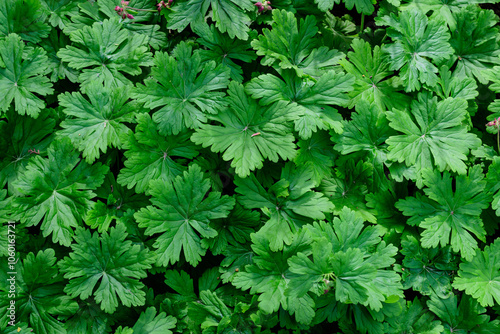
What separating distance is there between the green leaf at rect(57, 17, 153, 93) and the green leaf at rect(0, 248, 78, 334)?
1032 mm

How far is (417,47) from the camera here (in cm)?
266

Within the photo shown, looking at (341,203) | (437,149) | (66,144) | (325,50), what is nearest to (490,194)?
(437,149)

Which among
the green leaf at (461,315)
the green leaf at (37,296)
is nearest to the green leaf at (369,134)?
the green leaf at (461,315)

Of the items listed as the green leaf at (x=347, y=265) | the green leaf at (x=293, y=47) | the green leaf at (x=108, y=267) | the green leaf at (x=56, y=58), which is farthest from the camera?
the green leaf at (x=56, y=58)

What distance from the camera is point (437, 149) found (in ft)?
8.25

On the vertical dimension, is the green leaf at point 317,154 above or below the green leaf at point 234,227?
above

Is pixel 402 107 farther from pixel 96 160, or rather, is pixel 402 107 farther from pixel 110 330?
pixel 110 330

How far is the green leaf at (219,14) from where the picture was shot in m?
2.47

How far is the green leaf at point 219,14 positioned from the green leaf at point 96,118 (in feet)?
1.76

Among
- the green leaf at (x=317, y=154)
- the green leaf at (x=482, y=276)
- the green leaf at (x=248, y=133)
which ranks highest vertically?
the green leaf at (x=248, y=133)

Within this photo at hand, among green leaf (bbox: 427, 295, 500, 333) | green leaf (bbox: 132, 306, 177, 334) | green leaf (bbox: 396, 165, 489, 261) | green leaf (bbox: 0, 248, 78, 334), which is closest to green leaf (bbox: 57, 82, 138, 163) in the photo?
green leaf (bbox: 0, 248, 78, 334)

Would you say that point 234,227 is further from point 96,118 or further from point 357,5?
point 357,5

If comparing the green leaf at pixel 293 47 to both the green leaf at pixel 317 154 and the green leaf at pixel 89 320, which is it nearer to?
the green leaf at pixel 317 154

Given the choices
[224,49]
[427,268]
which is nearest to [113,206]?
[224,49]
